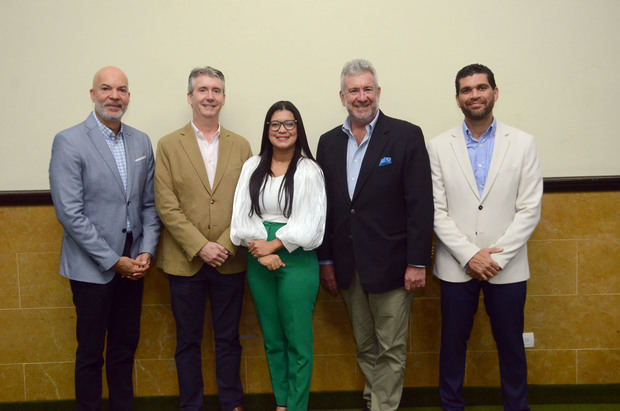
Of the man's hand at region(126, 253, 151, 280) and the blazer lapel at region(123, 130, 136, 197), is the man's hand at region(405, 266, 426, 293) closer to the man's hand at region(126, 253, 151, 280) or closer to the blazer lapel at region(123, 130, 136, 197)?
the man's hand at region(126, 253, 151, 280)

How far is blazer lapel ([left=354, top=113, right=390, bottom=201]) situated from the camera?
2.26m

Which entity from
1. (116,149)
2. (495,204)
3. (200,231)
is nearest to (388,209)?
(495,204)

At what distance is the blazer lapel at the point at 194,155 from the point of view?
2.38 meters

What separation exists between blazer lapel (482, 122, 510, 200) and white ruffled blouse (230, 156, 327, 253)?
2.60 feet

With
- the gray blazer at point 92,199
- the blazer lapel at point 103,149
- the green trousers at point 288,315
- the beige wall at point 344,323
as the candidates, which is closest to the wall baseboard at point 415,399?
the beige wall at point 344,323

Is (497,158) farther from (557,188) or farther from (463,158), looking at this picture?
(557,188)

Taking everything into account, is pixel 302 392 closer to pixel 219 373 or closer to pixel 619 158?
pixel 219 373

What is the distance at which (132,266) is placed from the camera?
231cm

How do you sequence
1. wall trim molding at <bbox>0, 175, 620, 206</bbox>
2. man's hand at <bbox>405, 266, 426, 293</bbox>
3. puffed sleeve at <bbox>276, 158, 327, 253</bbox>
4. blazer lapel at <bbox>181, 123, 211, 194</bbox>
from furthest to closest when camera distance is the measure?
wall trim molding at <bbox>0, 175, 620, 206</bbox>, blazer lapel at <bbox>181, 123, 211, 194</bbox>, man's hand at <bbox>405, 266, 426, 293</bbox>, puffed sleeve at <bbox>276, 158, 327, 253</bbox>

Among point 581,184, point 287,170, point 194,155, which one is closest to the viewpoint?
point 287,170

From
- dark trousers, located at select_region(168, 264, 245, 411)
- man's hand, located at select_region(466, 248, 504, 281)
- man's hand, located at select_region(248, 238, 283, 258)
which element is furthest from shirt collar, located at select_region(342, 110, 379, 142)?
dark trousers, located at select_region(168, 264, 245, 411)

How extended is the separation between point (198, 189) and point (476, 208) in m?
1.39

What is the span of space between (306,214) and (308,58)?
1.07 meters

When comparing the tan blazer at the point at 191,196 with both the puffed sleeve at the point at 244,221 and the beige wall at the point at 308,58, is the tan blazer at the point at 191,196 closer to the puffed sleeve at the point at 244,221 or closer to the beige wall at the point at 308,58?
the puffed sleeve at the point at 244,221
